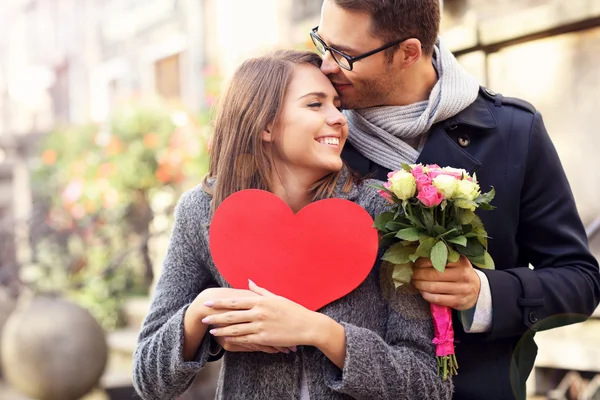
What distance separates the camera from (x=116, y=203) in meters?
8.98

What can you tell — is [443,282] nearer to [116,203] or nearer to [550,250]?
[550,250]

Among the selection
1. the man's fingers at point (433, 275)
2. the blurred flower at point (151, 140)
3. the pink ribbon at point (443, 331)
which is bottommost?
the blurred flower at point (151, 140)

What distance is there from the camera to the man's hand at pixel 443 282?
1772 mm

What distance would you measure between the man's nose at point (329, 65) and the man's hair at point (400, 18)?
188 millimetres

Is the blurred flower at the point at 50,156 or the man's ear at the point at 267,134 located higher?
the man's ear at the point at 267,134

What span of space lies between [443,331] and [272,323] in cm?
42

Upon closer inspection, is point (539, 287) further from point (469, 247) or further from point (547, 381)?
point (547, 381)

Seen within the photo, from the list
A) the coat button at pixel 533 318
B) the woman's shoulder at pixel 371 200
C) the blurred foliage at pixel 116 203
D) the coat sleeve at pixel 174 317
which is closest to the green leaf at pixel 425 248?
the woman's shoulder at pixel 371 200

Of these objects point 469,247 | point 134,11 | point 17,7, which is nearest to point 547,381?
point 469,247

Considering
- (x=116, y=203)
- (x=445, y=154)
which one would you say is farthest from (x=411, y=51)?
(x=116, y=203)

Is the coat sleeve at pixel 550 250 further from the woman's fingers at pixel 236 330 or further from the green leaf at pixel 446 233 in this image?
the woman's fingers at pixel 236 330

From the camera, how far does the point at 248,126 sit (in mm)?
1965

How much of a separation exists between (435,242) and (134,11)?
39.3 ft

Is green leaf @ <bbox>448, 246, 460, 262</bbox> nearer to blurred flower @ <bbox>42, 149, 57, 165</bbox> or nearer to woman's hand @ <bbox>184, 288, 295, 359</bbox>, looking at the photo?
woman's hand @ <bbox>184, 288, 295, 359</bbox>
